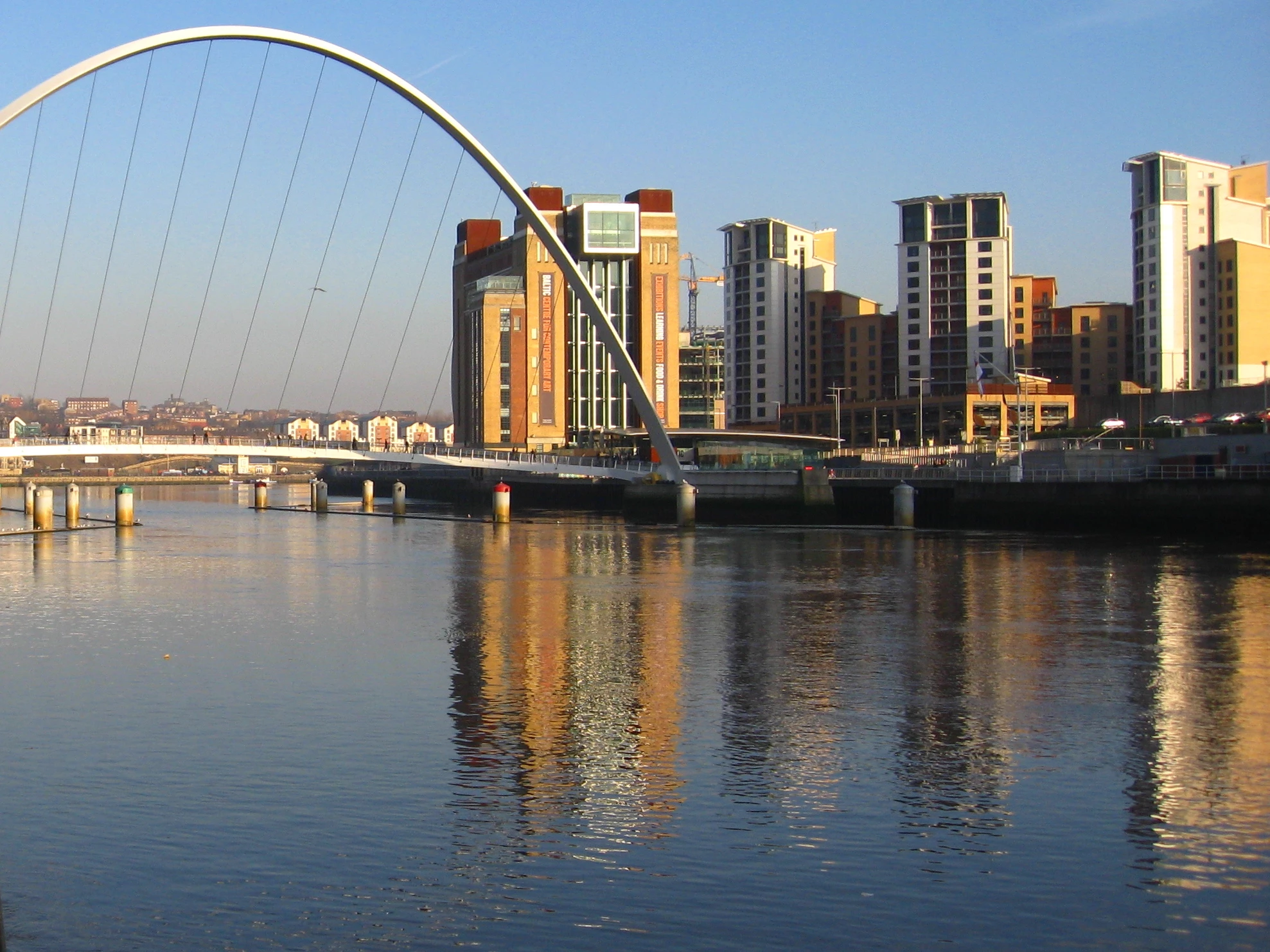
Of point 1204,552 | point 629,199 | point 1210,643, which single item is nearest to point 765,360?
point 629,199

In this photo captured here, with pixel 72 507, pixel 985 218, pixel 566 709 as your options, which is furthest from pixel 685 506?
pixel 985 218

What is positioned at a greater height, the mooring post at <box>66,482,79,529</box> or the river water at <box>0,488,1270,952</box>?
the mooring post at <box>66,482,79,529</box>

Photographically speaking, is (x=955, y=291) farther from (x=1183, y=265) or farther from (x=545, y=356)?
(x=545, y=356)

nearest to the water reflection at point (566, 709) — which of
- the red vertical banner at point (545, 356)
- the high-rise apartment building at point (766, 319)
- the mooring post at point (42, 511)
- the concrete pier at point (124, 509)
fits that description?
the mooring post at point (42, 511)

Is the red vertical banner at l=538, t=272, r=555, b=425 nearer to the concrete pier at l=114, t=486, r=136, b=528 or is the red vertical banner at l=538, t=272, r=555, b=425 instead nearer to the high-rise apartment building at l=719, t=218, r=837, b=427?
the high-rise apartment building at l=719, t=218, r=837, b=427

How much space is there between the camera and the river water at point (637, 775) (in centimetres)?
964

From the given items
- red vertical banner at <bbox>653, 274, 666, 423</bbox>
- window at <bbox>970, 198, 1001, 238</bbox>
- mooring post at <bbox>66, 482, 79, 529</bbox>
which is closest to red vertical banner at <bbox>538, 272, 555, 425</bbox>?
red vertical banner at <bbox>653, 274, 666, 423</bbox>

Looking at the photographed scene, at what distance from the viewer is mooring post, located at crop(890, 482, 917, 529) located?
5853cm

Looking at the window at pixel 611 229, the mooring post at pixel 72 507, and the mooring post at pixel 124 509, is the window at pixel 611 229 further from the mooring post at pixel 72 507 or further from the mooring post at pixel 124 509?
the mooring post at pixel 124 509

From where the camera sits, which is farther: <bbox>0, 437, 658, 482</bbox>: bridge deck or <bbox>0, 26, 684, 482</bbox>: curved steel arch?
<bbox>0, 437, 658, 482</bbox>: bridge deck

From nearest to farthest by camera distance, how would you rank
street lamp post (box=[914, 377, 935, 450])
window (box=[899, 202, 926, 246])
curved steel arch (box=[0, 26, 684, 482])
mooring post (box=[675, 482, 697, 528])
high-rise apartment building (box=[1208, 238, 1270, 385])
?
curved steel arch (box=[0, 26, 684, 482])
mooring post (box=[675, 482, 697, 528])
street lamp post (box=[914, 377, 935, 450])
high-rise apartment building (box=[1208, 238, 1270, 385])
window (box=[899, 202, 926, 246])

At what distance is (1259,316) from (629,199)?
57762 millimetres

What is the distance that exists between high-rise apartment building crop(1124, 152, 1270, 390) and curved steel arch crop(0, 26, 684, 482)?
69.7 meters

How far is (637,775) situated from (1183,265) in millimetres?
118086
